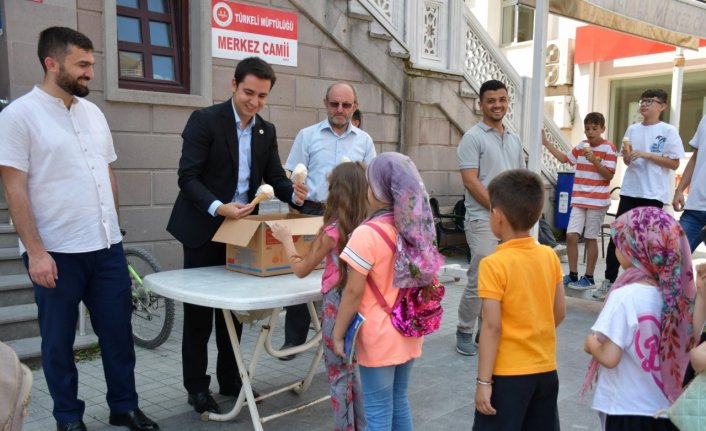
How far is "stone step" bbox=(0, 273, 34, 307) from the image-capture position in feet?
15.3

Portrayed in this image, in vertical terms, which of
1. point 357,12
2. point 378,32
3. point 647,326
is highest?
point 357,12

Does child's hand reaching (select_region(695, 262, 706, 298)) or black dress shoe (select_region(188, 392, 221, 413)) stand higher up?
child's hand reaching (select_region(695, 262, 706, 298))

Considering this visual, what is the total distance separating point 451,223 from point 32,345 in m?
5.75

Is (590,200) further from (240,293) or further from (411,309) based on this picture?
(240,293)

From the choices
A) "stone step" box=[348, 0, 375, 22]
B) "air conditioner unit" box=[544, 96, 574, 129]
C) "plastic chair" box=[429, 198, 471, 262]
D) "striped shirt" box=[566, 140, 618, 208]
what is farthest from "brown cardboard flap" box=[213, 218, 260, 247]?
"air conditioner unit" box=[544, 96, 574, 129]

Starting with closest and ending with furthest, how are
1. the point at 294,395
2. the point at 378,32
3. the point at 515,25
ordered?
the point at 294,395, the point at 378,32, the point at 515,25

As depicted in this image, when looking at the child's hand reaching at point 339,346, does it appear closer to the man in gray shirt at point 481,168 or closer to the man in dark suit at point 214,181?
the man in dark suit at point 214,181

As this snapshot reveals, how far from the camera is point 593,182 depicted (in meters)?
6.33

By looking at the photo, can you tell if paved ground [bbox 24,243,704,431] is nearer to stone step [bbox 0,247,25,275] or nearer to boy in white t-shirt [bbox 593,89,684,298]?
stone step [bbox 0,247,25,275]

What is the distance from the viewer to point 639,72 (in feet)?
50.1

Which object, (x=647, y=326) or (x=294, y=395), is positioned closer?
(x=647, y=326)

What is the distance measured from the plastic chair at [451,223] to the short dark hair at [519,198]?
19.3ft

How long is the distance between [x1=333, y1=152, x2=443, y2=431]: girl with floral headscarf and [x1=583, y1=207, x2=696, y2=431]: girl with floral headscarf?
2.43 ft

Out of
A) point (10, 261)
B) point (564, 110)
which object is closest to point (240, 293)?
point (10, 261)
